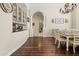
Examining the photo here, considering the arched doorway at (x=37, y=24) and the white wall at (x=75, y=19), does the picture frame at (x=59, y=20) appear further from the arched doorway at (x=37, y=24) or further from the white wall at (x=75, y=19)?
the arched doorway at (x=37, y=24)

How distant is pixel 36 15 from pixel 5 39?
3.52 metres

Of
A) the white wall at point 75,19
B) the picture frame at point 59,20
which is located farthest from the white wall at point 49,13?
the white wall at point 75,19

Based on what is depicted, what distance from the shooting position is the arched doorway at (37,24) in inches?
223

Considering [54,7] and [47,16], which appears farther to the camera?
[47,16]

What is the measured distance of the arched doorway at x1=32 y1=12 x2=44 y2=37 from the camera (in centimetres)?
566

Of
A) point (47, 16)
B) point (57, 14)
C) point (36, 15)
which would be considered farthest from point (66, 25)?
point (36, 15)

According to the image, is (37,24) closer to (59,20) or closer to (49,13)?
(49,13)

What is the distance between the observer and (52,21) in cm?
560

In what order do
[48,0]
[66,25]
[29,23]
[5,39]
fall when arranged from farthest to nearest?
[29,23] → [66,25] → [5,39] → [48,0]

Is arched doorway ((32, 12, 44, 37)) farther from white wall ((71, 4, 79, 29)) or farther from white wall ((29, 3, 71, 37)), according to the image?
white wall ((71, 4, 79, 29))

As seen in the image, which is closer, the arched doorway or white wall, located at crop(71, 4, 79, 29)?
white wall, located at crop(71, 4, 79, 29)

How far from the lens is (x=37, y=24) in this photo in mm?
5809

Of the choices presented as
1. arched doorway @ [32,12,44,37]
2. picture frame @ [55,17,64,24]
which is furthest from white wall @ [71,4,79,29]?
arched doorway @ [32,12,44,37]

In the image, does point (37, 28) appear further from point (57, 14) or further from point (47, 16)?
point (57, 14)
